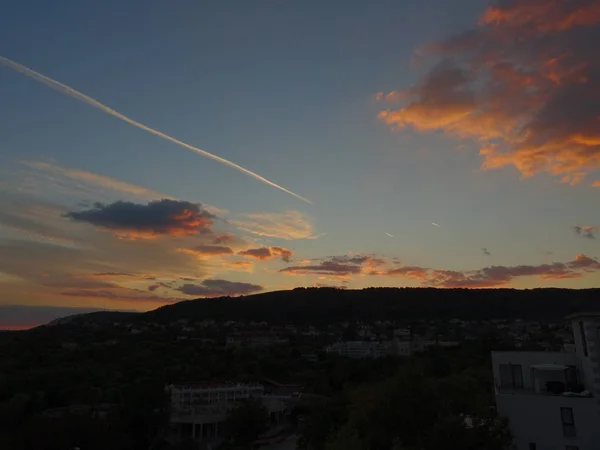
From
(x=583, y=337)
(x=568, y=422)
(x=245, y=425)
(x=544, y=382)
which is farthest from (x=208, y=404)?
(x=583, y=337)

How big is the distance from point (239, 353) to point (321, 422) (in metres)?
46.9

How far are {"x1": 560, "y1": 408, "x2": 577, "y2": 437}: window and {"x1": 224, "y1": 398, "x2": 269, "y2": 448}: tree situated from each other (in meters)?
23.6

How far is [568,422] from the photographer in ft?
46.2

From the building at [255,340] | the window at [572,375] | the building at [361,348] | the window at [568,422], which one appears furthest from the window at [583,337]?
the building at [255,340]

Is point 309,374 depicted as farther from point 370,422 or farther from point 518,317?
point 518,317

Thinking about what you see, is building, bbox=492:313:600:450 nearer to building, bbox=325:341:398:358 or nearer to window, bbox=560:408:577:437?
window, bbox=560:408:577:437

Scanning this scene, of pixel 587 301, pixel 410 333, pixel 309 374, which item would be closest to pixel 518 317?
pixel 587 301

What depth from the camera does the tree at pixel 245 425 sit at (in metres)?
33.2

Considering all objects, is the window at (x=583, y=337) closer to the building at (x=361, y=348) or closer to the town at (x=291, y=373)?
the town at (x=291, y=373)

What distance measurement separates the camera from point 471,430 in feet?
43.1

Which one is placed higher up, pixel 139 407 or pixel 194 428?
pixel 139 407

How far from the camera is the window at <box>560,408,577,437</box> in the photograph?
14.0 m

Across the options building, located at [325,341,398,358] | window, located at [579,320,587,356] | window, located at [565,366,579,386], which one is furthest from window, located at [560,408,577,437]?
building, located at [325,341,398,358]

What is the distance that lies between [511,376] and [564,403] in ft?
11.3
